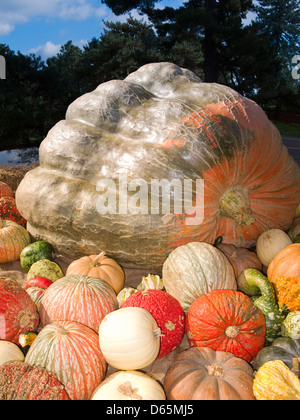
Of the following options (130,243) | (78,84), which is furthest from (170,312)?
(78,84)

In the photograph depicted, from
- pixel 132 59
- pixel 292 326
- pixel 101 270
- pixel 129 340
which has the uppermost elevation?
pixel 132 59

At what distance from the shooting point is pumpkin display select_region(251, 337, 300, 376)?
2791 millimetres

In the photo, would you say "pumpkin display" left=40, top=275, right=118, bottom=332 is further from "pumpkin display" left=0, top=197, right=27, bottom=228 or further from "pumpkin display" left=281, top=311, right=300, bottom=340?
"pumpkin display" left=0, top=197, right=27, bottom=228

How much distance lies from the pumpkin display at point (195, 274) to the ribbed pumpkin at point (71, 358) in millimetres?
926

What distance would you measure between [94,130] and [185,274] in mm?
2019

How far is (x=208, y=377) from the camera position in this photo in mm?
2555

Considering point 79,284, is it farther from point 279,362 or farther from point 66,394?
point 279,362

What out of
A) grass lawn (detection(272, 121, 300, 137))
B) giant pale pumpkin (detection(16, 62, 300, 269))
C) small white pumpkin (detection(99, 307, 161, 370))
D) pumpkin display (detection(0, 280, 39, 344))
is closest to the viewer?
small white pumpkin (detection(99, 307, 161, 370))

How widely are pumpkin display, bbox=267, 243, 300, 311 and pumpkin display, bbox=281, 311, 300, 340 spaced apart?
160mm

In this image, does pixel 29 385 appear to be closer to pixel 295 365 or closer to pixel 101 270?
pixel 101 270

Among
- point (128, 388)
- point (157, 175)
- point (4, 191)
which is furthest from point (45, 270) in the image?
point (4, 191)

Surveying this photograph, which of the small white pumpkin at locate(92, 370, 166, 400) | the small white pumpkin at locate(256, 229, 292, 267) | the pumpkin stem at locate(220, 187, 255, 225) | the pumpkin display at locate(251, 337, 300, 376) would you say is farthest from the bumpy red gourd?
the small white pumpkin at locate(256, 229, 292, 267)

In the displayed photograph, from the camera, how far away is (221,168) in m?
3.90

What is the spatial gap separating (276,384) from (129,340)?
3.16 feet
